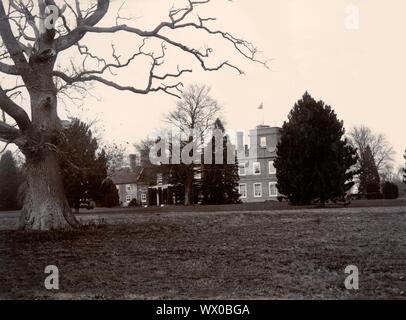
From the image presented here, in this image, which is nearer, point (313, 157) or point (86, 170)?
point (86, 170)

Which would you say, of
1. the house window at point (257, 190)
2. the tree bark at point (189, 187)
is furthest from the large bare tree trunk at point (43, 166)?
the house window at point (257, 190)

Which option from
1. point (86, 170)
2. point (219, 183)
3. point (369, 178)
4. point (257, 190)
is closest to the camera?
point (86, 170)

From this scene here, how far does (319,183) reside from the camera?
27500mm

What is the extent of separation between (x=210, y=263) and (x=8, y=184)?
3730 cm

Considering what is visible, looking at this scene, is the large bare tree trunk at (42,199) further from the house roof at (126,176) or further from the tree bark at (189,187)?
the house roof at (126,176)

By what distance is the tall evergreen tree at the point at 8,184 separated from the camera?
40656 millimetres

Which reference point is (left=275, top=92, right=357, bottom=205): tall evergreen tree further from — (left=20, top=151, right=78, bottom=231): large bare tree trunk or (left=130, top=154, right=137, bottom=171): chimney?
(left=130, top=154, right=137, bottom=171): chimney

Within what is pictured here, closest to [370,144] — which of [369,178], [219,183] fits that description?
[369,178]

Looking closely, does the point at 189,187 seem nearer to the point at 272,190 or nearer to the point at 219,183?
the point at 219,183

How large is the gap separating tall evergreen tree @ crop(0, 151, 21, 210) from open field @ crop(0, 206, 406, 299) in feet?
96.3

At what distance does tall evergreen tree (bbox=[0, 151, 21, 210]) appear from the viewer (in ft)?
133

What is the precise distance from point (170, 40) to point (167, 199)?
1557 inches

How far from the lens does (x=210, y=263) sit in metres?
8.48
